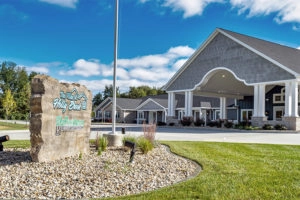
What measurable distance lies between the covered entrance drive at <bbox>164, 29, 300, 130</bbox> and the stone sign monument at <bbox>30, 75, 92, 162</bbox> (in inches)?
724

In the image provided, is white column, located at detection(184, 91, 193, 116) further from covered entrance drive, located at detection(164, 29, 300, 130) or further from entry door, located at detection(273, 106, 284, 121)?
entry door, located at detection(273, 106, 284, 121)

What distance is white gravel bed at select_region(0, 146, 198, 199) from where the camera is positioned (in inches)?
199

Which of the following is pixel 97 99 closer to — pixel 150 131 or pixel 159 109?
pixel 159 109

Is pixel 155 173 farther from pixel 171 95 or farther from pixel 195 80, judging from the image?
pixel 171 95

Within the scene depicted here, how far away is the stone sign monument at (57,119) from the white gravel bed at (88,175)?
0.35 m

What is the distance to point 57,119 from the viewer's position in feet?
24.2

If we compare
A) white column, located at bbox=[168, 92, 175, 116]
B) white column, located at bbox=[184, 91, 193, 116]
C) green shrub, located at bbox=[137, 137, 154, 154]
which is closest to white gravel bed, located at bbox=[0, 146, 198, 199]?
green shrub, located at bbox=[137, 137, 154, 154]

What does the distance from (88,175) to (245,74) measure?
857 inches

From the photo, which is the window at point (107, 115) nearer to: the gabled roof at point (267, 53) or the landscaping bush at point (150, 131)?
the gabled roof at point (267, 53)

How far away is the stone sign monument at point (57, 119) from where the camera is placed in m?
6.87

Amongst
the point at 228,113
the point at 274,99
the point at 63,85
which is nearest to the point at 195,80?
the point at 274,99

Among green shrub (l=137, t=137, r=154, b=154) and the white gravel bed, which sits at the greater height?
green shrub (l=137, t=137, r=154, b=154)

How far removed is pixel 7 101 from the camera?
4103 cm

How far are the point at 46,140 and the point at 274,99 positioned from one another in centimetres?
3038
